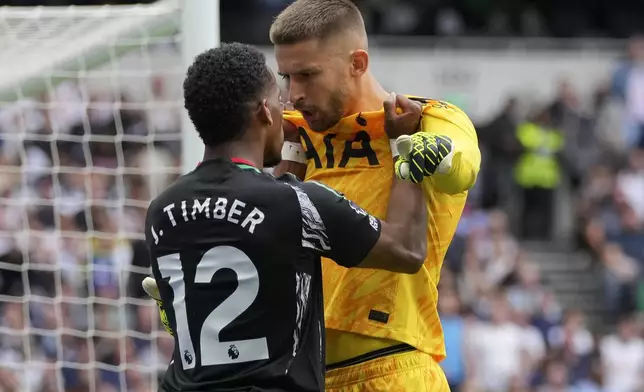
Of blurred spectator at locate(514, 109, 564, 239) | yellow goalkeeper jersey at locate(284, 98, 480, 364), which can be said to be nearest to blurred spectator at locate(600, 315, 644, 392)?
blurred spectator at locate(514, 109, 564, 239)

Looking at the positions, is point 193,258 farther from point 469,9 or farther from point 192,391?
point 469,9

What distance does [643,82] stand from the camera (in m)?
14.1

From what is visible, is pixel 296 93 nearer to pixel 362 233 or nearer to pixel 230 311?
pixel 362 233

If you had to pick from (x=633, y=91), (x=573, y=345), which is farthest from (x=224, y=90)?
(x=633, y=91)

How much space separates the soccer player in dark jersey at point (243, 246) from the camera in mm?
3271

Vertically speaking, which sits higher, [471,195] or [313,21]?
[313,21]

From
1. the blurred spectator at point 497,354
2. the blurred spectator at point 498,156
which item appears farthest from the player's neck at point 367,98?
the blurred spectator at point 498,156

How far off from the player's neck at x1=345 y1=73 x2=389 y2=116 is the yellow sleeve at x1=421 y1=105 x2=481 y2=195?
0.25 m

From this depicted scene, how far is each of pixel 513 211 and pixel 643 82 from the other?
2328 millimetres

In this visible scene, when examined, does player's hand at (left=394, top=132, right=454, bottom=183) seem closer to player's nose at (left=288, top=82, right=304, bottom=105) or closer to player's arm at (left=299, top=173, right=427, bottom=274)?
player's arm at (left=299, top=173, right=427, bottom=274)

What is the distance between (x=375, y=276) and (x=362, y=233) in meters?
0.49

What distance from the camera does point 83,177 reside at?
253 inches

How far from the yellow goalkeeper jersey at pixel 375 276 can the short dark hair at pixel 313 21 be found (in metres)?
0.31

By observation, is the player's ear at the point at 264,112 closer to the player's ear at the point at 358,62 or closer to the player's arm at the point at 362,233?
the player's arm at the point at 362,233
